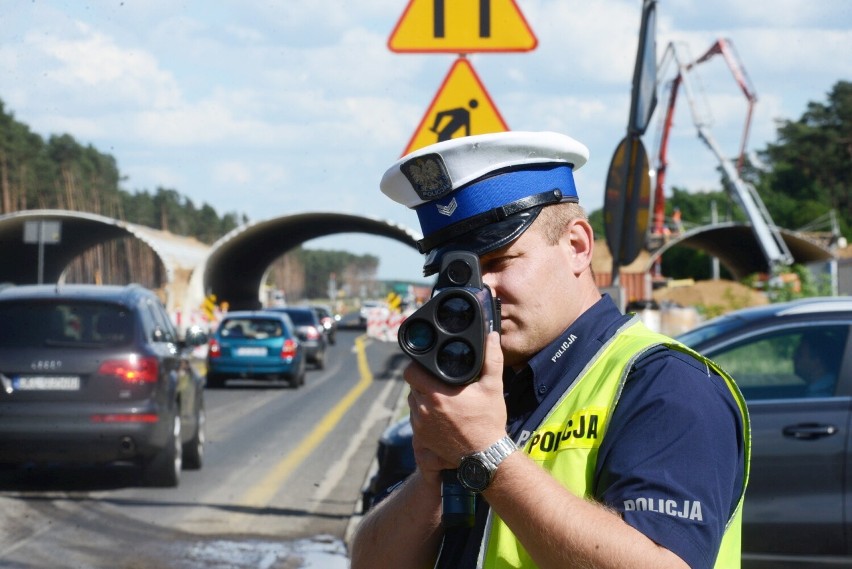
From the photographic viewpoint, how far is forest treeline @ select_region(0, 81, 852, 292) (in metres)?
79.3

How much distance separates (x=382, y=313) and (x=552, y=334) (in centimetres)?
3436

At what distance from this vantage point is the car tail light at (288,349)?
27.3 metres

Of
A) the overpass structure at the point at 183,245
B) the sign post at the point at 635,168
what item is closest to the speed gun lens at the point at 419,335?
the sign post at the point at 635,168

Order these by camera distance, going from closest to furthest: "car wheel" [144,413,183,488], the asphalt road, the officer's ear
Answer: the officer's ear
the asphalt road
"car wheel" [144,413,183,488]

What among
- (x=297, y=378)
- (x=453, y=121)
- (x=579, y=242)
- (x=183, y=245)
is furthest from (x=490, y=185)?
(x=183, y=245)

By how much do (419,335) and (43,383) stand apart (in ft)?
31.7

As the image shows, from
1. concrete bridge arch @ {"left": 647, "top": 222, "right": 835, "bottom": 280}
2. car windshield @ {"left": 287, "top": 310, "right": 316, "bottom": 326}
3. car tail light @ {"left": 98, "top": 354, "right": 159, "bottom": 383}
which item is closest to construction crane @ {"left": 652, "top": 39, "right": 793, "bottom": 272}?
concrete bridge arch @ {"left": 647, "top": 222, "right": 835, "bottom": 280}

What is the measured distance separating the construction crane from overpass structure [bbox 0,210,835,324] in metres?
4.51

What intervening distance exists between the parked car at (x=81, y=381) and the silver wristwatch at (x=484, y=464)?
31.4 feet

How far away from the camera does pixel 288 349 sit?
2744 centimetres

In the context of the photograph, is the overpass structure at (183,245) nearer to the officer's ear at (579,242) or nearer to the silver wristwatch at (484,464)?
the officer's ear at (579,242)

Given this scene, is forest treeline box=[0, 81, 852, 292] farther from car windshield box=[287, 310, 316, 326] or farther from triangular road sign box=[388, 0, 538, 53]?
triangular road sign box=[388, 0, 538, 53]

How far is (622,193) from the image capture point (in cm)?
796

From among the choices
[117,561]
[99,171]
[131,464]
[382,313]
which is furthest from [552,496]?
[99,171]
